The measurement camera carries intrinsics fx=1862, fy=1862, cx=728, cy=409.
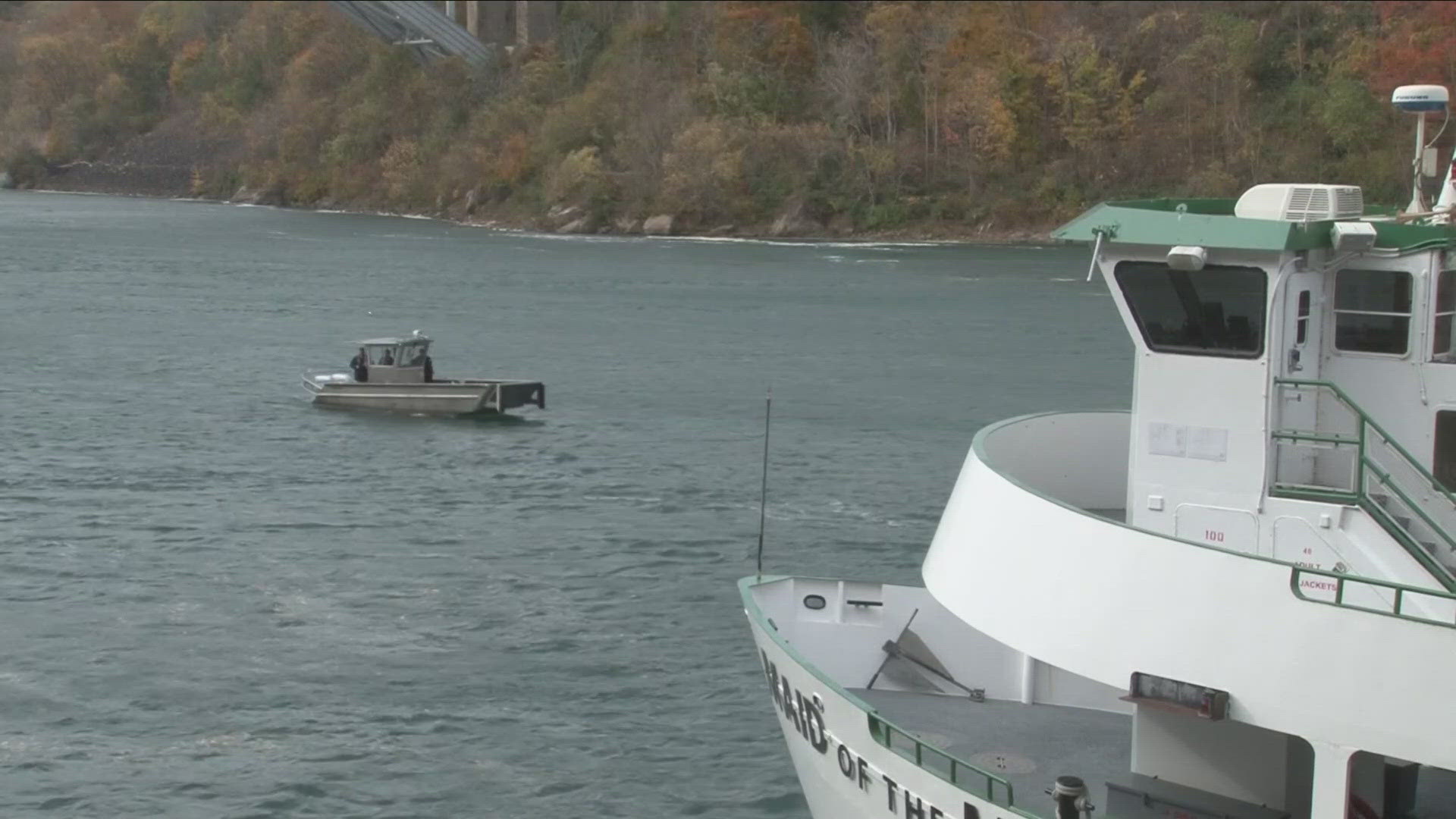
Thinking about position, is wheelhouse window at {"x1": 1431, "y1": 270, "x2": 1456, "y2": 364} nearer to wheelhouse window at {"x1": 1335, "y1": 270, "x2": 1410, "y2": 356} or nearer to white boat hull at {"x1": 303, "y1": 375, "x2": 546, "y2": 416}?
wheelhouse window at {"x1": 1335, "y1": 270, "x2": 1410, "y2": 356}

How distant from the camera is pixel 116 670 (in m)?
22.5

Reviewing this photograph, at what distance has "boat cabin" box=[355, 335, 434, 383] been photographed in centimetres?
4412

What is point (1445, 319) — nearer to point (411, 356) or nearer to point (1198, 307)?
point (1198, 307)

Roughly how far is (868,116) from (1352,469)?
3988 inches

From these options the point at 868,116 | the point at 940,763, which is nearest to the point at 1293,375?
the point at 940,763

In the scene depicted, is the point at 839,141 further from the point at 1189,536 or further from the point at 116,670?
the point at 1189,536

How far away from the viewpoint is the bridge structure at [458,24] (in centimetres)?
13300

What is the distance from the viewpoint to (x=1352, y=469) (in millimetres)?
11781

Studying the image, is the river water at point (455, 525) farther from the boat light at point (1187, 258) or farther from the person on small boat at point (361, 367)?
the boat light at point (1187, 258)

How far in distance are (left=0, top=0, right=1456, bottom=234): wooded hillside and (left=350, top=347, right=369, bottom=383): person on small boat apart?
55.4 meters

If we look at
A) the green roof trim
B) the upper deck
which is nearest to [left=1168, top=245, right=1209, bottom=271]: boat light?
the green roof trim

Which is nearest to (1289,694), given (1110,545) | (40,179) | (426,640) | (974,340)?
(1110,545)

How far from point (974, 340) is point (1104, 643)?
142ft

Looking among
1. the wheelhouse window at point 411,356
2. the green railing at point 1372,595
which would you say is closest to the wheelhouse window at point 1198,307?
the green railing at point 1372,595
